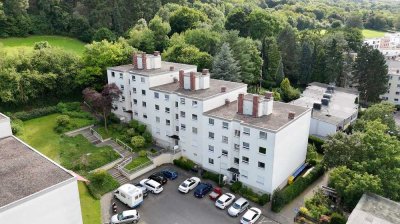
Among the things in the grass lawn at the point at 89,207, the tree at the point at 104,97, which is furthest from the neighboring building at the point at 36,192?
the tree at the point at 104,97

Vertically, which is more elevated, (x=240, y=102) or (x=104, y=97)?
(x=240, y=102)

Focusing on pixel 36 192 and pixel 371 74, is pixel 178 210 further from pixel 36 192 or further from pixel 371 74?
pixel 371 74

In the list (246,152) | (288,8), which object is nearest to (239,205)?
(246,152)

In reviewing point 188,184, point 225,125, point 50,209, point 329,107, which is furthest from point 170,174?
point 329,107

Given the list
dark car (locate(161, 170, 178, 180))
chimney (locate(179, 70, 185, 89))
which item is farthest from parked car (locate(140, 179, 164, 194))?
chimney (locate(179, 70, 185, 89))

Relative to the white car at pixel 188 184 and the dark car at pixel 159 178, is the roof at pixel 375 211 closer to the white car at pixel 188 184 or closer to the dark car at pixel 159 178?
the white car at pixel 188 184
